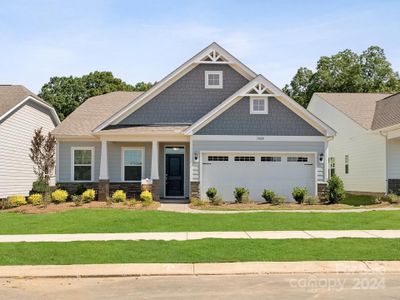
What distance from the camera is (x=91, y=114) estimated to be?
27594 mm

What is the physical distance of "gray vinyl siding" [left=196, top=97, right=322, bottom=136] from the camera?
2344 cm

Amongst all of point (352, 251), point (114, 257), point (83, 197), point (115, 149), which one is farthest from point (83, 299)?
point (115, 149)

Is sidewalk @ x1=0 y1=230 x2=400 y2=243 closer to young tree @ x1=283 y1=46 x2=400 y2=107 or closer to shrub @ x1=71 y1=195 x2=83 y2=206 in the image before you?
shrub @ x1=71 y1=195 x2=83 y2=206

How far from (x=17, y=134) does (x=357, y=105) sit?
64.3 feet

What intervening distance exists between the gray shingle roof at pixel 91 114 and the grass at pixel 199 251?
13.9 meters

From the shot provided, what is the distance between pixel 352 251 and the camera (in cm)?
1117

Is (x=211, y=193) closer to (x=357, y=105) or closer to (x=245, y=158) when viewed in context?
(x=245, y=158)

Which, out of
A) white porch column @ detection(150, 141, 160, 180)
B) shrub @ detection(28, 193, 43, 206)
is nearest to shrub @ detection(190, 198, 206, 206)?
white porch column @ detection(150, 141, 160, 180)

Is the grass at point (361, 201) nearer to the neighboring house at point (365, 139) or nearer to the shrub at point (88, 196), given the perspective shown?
the neighboring house at point (365, 139)

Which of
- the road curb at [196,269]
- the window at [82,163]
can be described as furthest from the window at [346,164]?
the road curb at [196,269]

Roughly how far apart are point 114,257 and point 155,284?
212 centimetres

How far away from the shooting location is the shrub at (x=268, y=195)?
22156 millimetres

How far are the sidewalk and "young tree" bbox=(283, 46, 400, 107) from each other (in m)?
36.9

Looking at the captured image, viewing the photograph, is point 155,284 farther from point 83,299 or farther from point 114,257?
point 114,257
